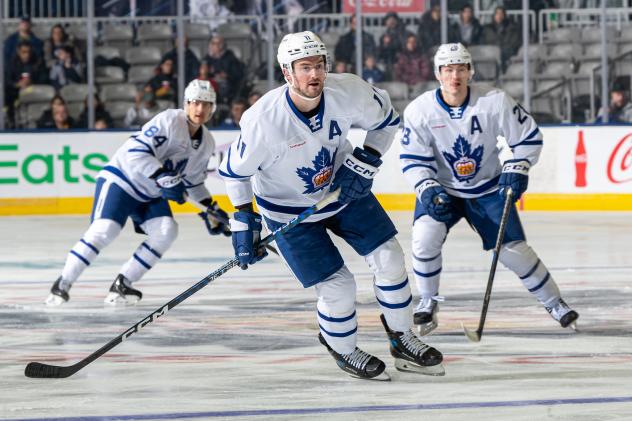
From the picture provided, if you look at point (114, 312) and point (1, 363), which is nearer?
point (1, 363)

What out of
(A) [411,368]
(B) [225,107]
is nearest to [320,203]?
(A) [411,368]

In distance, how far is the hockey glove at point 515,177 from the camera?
493 cm

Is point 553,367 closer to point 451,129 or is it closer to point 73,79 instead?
point 451,129

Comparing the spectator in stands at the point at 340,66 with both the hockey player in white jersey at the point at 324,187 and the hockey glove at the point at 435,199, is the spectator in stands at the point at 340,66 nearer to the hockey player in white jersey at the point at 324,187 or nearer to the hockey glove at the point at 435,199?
the hockey glove at the point at 435,199

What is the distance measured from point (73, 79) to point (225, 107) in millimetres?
1387

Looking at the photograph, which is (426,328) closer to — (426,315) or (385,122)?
(426,315)

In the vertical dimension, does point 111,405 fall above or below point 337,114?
below

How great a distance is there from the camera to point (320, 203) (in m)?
4.10

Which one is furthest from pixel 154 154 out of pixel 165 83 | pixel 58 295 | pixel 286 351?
pixel 165 83

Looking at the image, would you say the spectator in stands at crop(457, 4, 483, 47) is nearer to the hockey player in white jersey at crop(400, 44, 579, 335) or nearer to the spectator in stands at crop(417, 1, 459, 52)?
the spectator in stands at crop(417, 1, 459, 52)

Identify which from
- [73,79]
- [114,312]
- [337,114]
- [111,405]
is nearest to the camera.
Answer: [111,405]

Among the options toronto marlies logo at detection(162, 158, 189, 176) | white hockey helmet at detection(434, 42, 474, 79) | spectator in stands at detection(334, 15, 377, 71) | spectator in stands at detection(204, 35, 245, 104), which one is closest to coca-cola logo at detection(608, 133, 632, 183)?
spectator in stands at detection(334, 15, 377, 71)

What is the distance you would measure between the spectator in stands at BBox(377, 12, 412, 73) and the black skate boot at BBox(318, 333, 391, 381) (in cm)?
775

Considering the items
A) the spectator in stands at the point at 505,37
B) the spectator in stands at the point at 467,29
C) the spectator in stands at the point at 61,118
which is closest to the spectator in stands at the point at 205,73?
the spectator in stands at the point at 61,118
